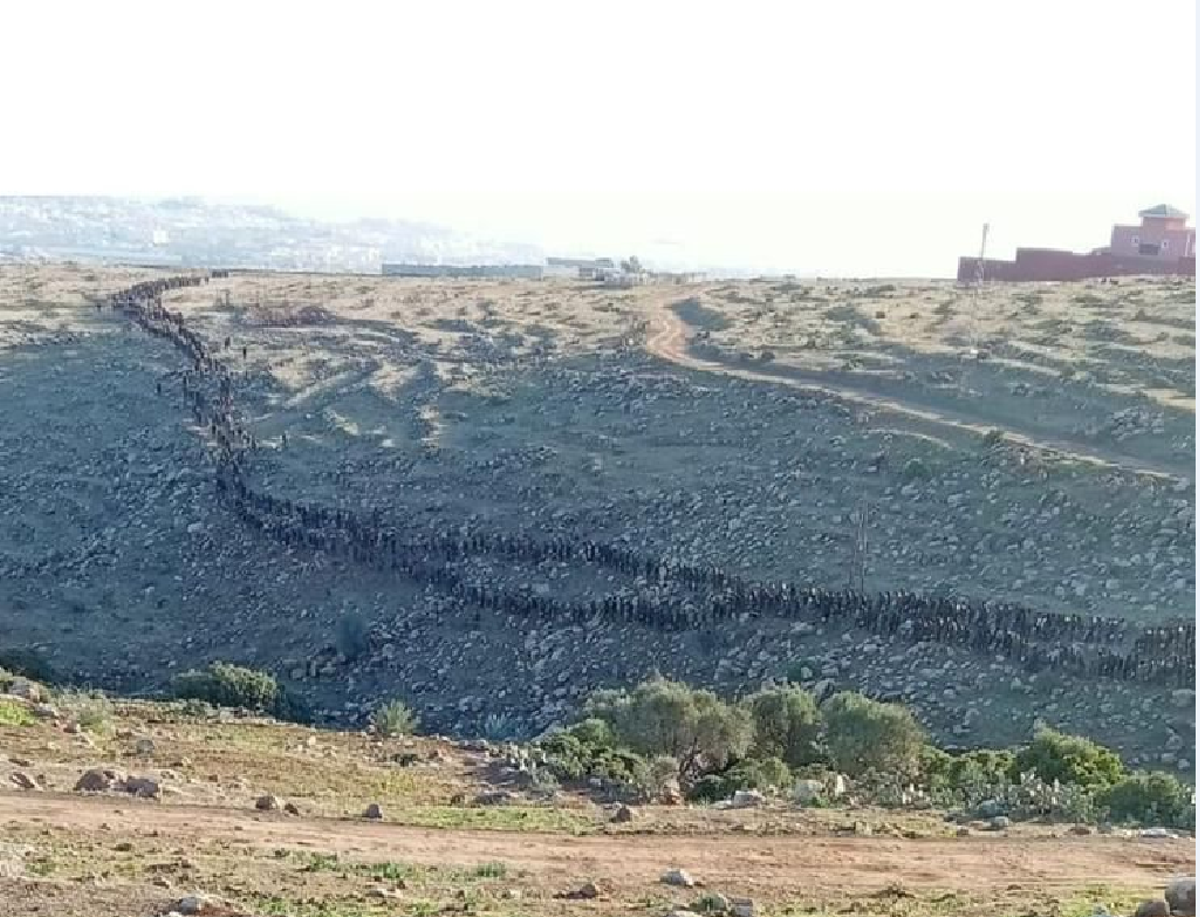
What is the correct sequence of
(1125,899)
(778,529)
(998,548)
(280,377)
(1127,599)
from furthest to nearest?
(280,377)
(778,529)
(998,548)
(1127,599)
(1125,899)

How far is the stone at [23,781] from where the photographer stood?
13.6 meters

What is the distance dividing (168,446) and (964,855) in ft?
93.4

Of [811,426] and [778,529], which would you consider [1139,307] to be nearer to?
[811,426]

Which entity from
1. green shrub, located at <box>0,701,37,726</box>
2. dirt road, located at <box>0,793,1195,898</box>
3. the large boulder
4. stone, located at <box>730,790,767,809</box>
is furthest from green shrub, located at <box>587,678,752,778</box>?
green shrub, located at <box>0,701,37,726</box>

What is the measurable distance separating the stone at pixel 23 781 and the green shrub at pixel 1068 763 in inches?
369

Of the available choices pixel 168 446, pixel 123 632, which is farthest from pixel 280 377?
pixel 123 632

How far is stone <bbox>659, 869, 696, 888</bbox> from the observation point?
11.5m

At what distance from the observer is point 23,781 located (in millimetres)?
13727

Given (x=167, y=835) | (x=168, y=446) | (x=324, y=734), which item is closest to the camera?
(x=167, y=835)

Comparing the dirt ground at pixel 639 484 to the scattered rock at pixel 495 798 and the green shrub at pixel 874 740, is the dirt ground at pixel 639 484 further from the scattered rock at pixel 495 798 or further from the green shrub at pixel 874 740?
the scattered rock at pixel 495 798

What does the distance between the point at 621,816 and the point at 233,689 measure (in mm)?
10269

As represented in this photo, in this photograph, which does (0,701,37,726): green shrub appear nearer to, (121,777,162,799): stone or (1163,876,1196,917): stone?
(121,777,162,799): stone

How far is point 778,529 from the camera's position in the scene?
27266 millimetres

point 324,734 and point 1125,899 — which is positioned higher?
point 1125,899
